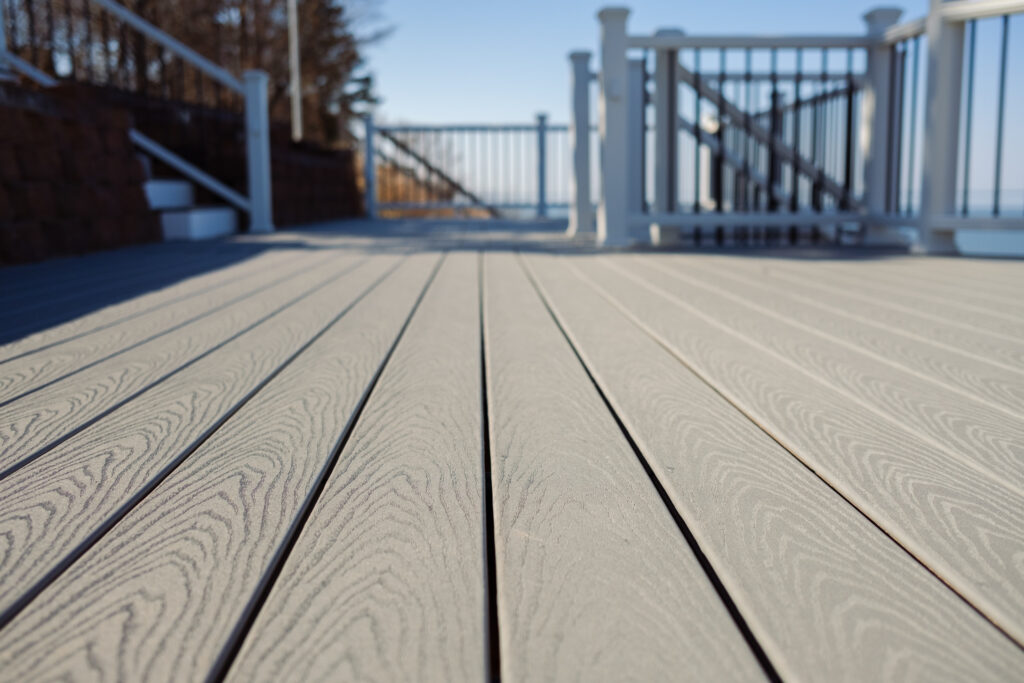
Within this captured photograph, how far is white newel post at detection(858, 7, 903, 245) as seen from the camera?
417 centimetres

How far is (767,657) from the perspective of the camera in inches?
21.7

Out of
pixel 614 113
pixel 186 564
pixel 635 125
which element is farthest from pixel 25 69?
pixel 186 564

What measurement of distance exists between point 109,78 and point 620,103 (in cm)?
370

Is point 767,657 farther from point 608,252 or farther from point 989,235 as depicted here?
point 989,235

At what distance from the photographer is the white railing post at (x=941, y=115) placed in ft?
11.4

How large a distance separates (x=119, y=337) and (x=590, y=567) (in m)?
1.41

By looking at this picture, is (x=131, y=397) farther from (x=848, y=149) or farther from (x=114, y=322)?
(x=848, y=149)

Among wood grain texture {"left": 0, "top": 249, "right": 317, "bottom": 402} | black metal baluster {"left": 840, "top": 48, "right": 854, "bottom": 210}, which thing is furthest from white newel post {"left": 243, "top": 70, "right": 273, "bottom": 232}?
black metal baluster {"left": 840, "top": 48, "right": 854, "bottom": 210}

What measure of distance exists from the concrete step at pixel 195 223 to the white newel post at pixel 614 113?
2563 millimetres

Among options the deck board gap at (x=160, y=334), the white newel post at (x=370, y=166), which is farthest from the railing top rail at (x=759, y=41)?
the white newel post at (x=370, y=166)

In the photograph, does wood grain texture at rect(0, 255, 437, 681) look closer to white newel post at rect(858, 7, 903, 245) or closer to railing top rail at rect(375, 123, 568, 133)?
white newel post at rect(858, 7, 903, 245)

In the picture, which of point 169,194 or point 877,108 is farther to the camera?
point 169,194

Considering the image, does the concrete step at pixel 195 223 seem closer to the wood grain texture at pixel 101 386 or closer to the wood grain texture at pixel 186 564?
the wood grain texture at pixel 101 386

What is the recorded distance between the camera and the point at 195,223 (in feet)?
17.1
